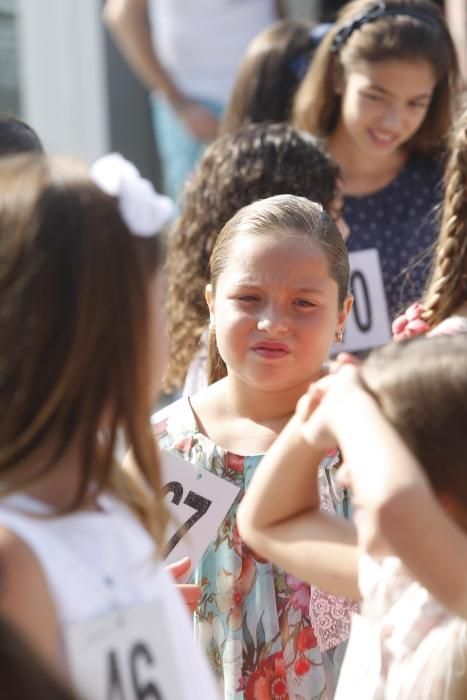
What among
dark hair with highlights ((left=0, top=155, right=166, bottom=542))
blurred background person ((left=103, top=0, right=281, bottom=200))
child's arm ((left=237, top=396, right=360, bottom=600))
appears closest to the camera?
dark hair with highlights ((left=0, top=155, right=166, bottom=542))

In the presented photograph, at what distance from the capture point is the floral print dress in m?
2.49

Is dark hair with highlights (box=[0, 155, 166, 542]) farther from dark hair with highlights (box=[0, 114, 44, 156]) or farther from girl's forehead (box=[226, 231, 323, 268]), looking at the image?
dark hair with highlights (box=[0, 114, 44, 156])

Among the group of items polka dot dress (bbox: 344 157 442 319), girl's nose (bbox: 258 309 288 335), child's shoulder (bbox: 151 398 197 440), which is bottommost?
polka dot dress (bbox: 344 157 442 319)

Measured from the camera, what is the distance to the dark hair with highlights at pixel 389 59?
13.3ft

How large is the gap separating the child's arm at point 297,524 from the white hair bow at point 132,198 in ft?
1.22

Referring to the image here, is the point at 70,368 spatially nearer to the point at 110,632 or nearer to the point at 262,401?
the point at 110,632

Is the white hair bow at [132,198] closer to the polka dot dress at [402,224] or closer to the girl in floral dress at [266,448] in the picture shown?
the girl in floral dress at [266,448]

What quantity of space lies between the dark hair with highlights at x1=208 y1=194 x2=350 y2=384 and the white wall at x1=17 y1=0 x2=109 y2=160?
4273 mm

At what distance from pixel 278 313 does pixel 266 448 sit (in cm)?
26

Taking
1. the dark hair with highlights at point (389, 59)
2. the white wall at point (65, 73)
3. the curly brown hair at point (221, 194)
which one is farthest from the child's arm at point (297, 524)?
the white wall at point (65, 73)

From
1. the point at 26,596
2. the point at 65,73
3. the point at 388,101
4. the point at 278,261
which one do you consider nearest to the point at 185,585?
the point at 278,261

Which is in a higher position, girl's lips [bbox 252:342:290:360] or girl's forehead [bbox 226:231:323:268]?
girl's forehead [bbox 226:231:323:268]

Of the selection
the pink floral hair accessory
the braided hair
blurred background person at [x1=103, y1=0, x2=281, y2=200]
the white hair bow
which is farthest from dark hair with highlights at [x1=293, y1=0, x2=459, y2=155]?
the white hair bow

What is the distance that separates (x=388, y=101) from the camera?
403cm
